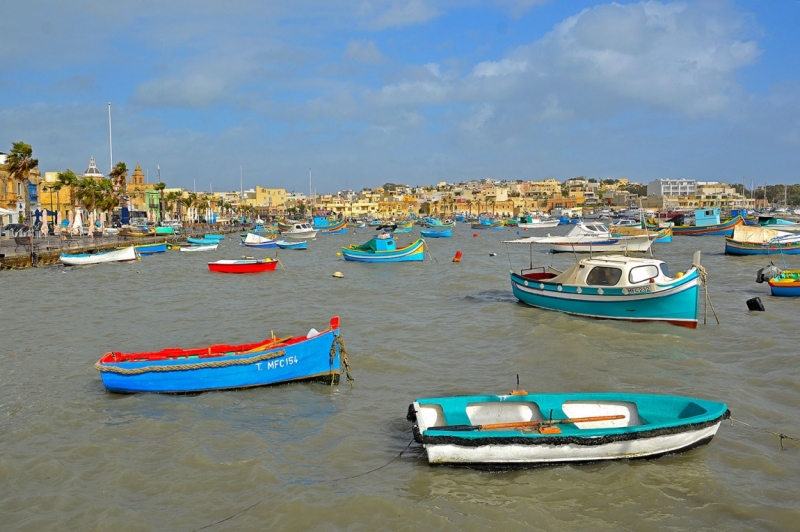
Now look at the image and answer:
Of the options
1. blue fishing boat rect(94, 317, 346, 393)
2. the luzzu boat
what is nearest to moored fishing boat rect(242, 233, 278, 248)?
the luzzu boat

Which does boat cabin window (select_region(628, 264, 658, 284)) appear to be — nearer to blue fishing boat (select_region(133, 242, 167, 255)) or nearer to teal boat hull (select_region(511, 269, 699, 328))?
teal boat hull (select_region(511, 269, 699, 328))

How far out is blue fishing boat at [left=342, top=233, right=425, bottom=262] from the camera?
149ft

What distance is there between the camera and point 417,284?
33.8 meters

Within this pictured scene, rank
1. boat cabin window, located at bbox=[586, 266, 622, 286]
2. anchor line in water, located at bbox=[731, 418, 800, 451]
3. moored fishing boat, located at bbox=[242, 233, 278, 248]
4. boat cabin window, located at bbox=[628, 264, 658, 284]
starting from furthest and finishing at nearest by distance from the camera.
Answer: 1. moored fishing boat, located at bbox=[242, 233, 278, 248]
2. boat cabin window, located at bbox=[586, 266, 622, 286]
3. boat cabin window, located at bbox=[628, 264, 658, 284]
4. anchor line in water, located at bbox=[731, 418, 800, 451]

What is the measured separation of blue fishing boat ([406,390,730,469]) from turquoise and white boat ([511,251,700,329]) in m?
9.35

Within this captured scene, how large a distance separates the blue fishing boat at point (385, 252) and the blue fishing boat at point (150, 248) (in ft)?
68.1

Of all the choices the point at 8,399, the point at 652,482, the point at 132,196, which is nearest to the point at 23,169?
the point at 8,399

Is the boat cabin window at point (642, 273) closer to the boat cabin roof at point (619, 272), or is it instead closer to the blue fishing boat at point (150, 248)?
Result: the boat cabin roof at point (619, 272)

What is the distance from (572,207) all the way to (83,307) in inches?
7300

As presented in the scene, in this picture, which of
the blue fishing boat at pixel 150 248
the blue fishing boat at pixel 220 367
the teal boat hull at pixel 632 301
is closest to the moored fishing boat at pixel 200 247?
the blue fishing boat at pixel 150 248

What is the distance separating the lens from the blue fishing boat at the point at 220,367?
13.0 m

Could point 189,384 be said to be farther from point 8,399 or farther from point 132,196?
point 132,196

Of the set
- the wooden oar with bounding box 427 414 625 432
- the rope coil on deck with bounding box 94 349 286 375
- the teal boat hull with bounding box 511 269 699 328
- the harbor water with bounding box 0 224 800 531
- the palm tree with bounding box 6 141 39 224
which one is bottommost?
the harbor water with bounding box 0 224 800 531

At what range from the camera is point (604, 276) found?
67.3 ft
